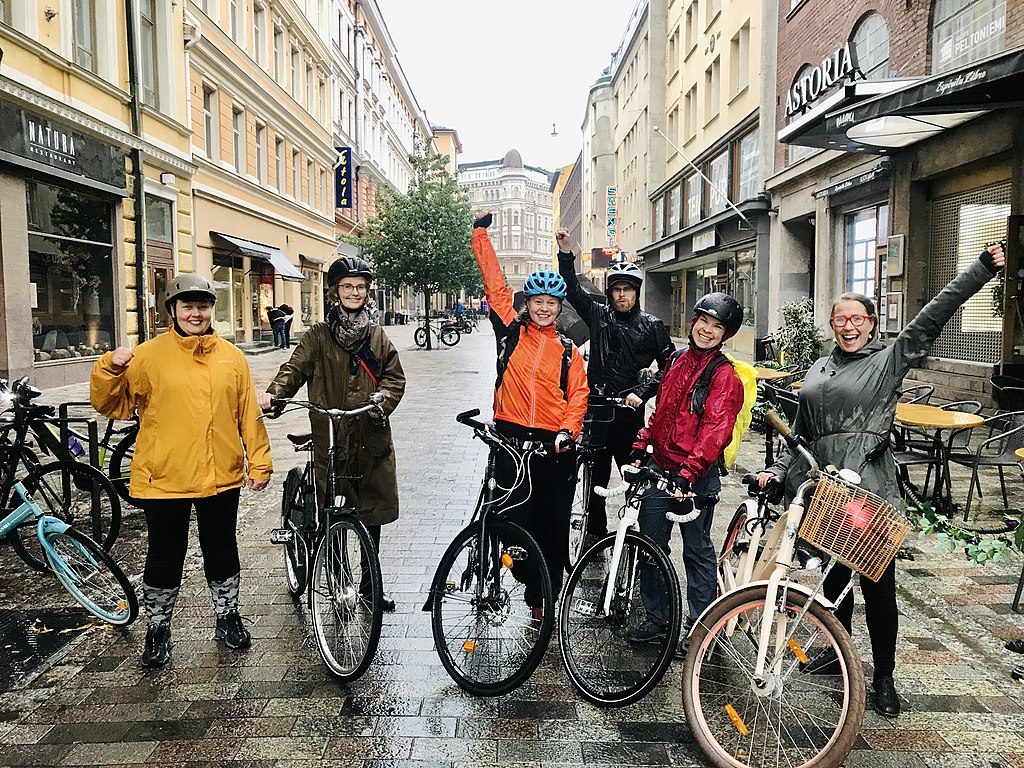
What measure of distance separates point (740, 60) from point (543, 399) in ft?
74.6

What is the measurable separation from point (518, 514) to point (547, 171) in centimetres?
16173

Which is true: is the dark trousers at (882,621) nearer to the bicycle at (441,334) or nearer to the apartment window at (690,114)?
the bicycle at (441,334)

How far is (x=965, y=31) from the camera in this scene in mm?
11430

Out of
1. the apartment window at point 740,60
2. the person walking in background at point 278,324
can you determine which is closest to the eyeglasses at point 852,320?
the apartment window at point 740,60

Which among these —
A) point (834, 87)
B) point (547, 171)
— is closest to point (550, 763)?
point (834, 87)

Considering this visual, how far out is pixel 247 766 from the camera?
3.02 meters

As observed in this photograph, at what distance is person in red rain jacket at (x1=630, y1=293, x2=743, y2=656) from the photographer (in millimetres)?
3654

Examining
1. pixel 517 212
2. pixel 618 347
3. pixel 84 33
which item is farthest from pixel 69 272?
pixel 517 212

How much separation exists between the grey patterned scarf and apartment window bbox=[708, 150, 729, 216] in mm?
21781

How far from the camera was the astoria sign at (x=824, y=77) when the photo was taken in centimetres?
1344

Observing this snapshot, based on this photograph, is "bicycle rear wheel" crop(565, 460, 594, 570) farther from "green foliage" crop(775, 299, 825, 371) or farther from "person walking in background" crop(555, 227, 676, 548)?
"green foliage" crop(775, 299, 825, 371)

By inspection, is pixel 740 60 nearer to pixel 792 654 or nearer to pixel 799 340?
pixel 799 340

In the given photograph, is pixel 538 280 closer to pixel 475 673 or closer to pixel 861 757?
pixel 475 673

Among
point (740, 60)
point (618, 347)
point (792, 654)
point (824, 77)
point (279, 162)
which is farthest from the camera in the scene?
point (279, 162)
